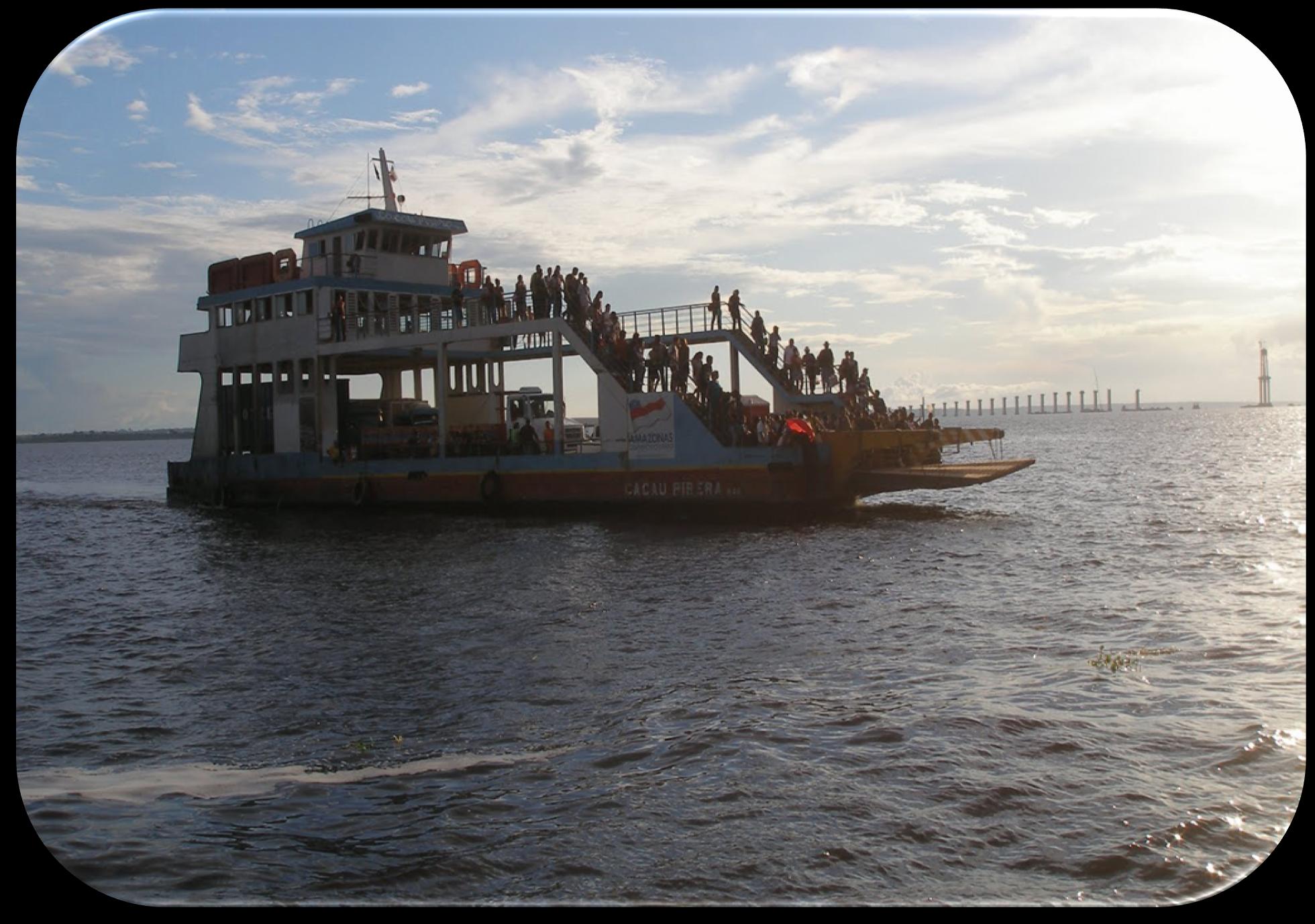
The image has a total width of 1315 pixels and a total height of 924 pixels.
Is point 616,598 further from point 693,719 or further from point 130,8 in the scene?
point 130,8

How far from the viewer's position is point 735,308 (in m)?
30.8

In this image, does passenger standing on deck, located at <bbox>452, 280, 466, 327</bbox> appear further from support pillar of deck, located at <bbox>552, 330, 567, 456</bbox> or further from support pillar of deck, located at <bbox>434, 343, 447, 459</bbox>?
support pillar of deck, located at <bbox>552, 330, 567, 456</bbox>

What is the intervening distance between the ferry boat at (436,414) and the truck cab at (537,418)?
2.8 inches

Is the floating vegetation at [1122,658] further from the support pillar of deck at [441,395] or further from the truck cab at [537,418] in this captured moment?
the support pillar of deck at [441,395]

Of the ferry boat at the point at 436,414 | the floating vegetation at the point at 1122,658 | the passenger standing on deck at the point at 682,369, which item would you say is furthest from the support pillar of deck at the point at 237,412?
the floating vegetation at the point at 1122,658

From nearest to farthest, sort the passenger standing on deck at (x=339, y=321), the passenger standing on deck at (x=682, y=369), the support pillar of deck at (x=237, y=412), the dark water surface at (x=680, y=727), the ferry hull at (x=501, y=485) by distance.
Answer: the dark water surface at (x=680, y=727)
the ferry hull at (x=501, y=485)
the passenger standing on deck at (x=682, y=369)
the passenger standing on deck at (x=339, y=321)
the support pillar of deck at (x=237, y=412)

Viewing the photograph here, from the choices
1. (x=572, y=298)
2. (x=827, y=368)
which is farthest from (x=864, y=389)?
(x=572, y=298)

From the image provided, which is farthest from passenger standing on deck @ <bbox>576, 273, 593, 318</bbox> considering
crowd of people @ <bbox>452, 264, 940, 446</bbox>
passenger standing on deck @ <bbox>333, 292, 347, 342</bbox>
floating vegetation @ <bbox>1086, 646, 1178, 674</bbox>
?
floating vegetation @ <bbox>1086, 646, 1178, 674</bbox>

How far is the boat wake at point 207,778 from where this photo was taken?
26.6 feet

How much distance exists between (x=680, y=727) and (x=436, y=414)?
30.7 metres

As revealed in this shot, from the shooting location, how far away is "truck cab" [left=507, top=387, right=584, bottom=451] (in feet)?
102

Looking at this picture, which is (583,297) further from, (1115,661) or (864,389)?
(1115,661)
